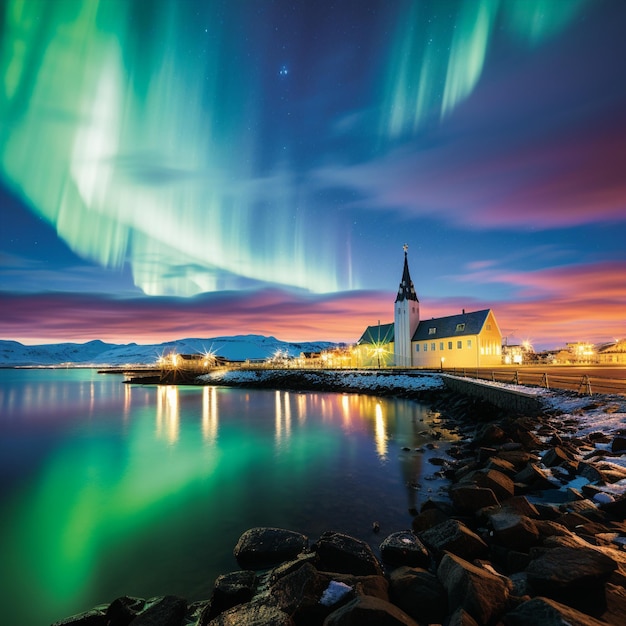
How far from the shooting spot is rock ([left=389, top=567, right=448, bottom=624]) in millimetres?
5621

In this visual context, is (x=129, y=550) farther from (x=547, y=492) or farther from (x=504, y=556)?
(x=547, y=492)

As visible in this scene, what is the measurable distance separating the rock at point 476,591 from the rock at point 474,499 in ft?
12.6

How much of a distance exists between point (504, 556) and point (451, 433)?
58.3 feet

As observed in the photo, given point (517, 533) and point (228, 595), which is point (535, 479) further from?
point (228, 595)

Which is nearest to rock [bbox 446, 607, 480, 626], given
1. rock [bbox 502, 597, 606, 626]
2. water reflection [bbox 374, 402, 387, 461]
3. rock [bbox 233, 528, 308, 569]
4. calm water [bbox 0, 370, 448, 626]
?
rock [bbox 502, 597, 606, 626]

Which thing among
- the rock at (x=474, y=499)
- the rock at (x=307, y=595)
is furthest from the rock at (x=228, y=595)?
the rock at (x=474, y=499)

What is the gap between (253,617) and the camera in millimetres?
5621

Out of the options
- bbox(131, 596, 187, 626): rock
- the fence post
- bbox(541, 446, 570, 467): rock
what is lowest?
bbox(131, 596, 187, 626): rock

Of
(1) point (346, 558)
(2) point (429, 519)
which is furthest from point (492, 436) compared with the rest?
(1) point (346, 558)

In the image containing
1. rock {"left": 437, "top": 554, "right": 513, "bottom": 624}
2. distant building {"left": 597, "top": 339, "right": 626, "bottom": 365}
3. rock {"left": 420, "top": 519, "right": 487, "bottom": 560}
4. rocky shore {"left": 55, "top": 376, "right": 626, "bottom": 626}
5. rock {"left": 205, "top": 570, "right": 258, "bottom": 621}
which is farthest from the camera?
distant building {"left": 597, "top": 339, "right": 626, "bottom": 365}

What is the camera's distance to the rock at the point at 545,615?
4349mm

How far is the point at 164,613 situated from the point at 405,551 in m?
4.65

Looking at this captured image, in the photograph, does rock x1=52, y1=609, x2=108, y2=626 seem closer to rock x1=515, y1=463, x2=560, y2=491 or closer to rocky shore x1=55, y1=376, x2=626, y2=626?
rocky shore x1=55, y1=376, x2=626, y2=626

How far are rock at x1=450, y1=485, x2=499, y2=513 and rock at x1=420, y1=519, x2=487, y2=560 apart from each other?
5.78ft
